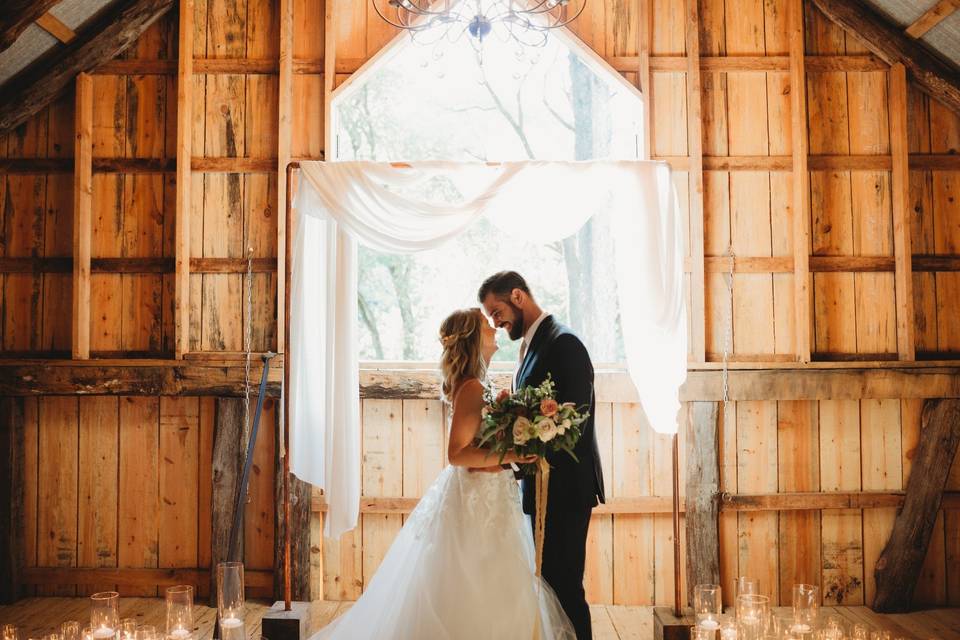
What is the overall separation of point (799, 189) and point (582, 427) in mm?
→ 2358

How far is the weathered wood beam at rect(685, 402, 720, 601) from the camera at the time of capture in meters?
4.56

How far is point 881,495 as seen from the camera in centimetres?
460

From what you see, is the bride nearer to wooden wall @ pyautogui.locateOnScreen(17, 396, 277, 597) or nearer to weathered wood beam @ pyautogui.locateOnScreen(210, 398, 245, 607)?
weathered wood beam @ pyautogui.locateOnScreen(210, 398, 245, 607)

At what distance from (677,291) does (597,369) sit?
1.21m

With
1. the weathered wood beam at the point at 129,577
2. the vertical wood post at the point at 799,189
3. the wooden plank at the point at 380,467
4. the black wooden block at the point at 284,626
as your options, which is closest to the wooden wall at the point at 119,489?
the weathered wood beam at the point at 129,577

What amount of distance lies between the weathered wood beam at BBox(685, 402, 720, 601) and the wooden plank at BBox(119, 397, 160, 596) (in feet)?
11.3

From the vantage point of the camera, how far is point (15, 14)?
3820 mm

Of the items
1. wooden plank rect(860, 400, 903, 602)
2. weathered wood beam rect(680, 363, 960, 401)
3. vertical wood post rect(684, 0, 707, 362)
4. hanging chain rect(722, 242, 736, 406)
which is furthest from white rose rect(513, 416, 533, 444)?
wooden plank rect(860, 400, 903, 602)

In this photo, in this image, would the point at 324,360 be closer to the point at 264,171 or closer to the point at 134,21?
the point at 264,171

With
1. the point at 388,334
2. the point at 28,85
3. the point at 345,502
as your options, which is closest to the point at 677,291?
the point at 345,502

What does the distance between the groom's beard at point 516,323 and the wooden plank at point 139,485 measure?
2571mm

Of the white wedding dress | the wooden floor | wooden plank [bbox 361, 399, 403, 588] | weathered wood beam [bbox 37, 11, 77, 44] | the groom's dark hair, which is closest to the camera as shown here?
the white wedding dress

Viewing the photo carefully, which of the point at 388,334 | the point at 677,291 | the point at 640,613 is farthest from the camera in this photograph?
the point at 388,334

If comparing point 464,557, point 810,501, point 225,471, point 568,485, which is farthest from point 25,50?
point 810,501
